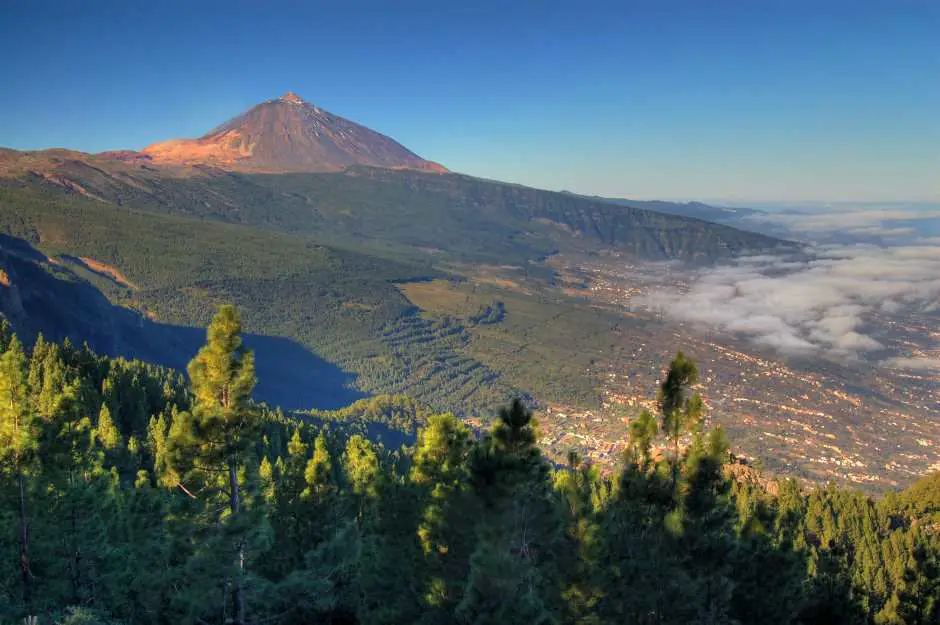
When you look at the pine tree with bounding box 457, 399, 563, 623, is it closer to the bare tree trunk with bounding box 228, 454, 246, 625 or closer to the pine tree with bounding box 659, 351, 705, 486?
the pine tree with bounding box 659, 351, 705, 486

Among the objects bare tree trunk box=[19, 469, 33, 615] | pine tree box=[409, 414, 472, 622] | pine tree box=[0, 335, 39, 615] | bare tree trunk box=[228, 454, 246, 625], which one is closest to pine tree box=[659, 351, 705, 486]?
pine tree box=[409, 414, 472, 622]

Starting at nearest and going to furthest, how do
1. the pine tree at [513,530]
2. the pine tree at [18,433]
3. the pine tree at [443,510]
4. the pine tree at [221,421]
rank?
1. the pine tree at [513,530]
2. the pine tree at [221,421]
3. the pine tree at [443,510]
4. the pine tree at [18,433]

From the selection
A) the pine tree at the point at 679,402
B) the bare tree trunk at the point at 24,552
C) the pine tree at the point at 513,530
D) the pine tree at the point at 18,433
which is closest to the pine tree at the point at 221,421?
the pine tree at the point at 18,433

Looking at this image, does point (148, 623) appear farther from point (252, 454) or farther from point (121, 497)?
point (121, 497)

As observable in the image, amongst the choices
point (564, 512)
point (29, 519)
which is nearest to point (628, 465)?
point (564, 512)

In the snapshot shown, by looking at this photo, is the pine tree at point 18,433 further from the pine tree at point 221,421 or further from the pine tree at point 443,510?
the pine tree at point 443,510

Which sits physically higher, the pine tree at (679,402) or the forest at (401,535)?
the pine tree at (679,402)
